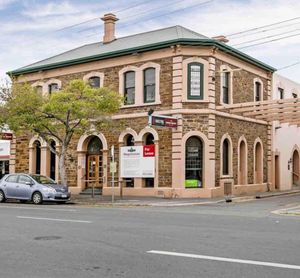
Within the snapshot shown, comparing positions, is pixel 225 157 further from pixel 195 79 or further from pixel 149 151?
pixel 195 79

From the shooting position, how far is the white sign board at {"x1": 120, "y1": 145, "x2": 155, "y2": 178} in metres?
26.3

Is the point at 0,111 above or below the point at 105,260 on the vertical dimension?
above

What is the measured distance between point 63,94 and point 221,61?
28.3ft

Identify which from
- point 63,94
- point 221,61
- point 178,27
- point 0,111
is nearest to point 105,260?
point 63,94

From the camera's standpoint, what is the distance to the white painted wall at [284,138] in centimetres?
3356

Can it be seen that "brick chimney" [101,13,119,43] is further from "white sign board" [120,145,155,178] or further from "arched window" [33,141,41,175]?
"white sign board" [120,145,155,178]

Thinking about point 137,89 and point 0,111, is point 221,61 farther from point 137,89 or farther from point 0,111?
point 0,111

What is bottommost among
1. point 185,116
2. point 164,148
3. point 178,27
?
point 164,148

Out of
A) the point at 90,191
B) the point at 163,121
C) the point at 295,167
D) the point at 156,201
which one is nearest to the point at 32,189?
the point at 156,201

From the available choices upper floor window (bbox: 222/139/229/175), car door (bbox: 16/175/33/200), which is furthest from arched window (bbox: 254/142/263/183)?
car door (bbox: 16/175/33/200)

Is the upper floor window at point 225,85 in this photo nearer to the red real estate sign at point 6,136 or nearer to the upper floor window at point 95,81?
the upper floor window at point 95,81

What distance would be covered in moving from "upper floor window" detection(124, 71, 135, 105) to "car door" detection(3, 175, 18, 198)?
24.1ft

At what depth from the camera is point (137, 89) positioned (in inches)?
1083

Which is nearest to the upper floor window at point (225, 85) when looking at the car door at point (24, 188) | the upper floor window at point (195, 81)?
the upper floor window at point (195, 81)
